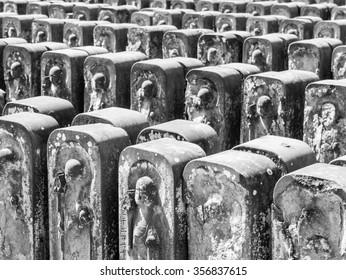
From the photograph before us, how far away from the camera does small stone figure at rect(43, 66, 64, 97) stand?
263 inches

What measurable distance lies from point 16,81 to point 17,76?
86 mm

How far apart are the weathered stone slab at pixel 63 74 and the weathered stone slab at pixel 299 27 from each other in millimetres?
3272

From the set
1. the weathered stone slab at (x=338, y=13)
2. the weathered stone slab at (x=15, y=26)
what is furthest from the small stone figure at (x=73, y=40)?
the weathered stone slab at (x=338, y=13)

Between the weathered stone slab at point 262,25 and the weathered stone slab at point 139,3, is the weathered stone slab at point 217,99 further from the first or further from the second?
the weathered stone slab at point 139,3

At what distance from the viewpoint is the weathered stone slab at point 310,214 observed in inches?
120

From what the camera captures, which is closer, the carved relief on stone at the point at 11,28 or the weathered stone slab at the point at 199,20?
the carved relief on stone at the point at 11,28

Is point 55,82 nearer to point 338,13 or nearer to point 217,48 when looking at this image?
point 217,48

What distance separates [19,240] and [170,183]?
1308mm

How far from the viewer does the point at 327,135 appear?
5.44m

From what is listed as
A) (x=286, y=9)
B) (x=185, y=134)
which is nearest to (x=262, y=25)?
(x=286, y=9)

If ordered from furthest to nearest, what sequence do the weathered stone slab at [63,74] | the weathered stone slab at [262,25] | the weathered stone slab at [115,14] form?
the weathered stone slab at [115,14], the weathered stone slab at [262,25], the weathered stone slab at [63,74]

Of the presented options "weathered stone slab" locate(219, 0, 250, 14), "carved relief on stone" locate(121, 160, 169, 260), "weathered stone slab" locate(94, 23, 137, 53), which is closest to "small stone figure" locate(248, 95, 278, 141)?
"carved relief on stone" locate(121, 160, 169, 260)

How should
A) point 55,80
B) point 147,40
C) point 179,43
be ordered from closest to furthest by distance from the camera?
point 55,80 → point 179,43 → point 147,40

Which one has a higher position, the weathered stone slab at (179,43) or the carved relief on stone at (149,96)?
the weathered stone slab at (179,43)
